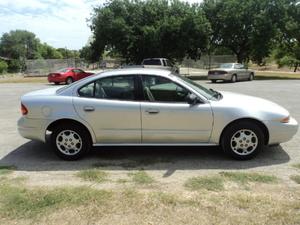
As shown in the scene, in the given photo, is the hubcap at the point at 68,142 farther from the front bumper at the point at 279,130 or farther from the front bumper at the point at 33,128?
the front bumper at the point at 279,130

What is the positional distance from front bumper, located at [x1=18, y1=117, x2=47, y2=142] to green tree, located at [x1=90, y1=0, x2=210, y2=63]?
85.9 feet

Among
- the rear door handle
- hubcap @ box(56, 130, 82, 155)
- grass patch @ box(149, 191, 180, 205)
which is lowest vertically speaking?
grass patch @ box(149, 191, 180, 205)

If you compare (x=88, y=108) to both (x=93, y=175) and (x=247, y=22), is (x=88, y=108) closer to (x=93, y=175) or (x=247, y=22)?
(x=93, y=175)

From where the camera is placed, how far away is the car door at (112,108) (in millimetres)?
5691

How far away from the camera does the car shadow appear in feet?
18.2

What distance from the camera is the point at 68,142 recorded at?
585 cm

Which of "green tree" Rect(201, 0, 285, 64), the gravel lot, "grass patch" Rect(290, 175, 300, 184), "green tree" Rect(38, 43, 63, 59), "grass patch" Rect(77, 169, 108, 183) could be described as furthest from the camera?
"green tree" Rect(38, 43, 63, 59)

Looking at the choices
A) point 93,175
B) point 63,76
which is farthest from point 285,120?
point 63,76

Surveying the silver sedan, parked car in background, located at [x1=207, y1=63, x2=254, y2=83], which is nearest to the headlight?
the silver sedan

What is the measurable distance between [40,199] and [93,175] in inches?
39.6

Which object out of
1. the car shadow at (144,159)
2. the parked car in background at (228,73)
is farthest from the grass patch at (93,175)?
the parked car in background at (228,73)

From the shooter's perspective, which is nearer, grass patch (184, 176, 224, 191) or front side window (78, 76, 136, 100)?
grass patch (184, 176, 224, 191)

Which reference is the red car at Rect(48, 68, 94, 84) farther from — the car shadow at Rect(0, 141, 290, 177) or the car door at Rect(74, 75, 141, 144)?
the car door at Rect(74, 75, 141, 144)

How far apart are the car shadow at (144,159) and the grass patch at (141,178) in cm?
28
